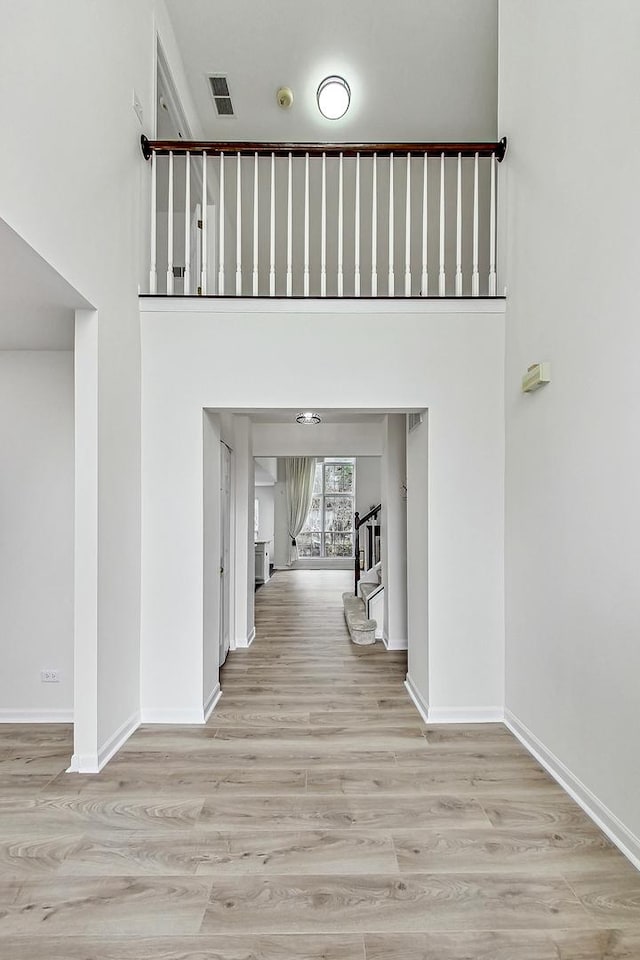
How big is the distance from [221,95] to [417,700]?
205 inches

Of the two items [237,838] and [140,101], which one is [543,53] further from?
[237,838]

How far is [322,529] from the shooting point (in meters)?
13.0

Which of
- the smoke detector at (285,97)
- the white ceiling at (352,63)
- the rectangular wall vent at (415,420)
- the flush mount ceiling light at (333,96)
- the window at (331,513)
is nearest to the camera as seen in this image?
the rectangular wall vent at (415,420)

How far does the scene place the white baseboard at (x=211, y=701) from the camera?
3442 mm

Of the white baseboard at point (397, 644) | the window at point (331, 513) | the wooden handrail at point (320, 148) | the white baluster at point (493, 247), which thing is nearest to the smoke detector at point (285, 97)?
the wooden handrail at point (320, 148)

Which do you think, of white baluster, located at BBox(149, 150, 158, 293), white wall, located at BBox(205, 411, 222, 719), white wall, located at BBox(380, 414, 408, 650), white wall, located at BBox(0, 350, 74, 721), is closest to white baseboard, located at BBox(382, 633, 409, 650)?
white wall, located at BBox(380, 414, 408, 650)

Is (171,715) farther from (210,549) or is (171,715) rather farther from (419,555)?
(419,555)

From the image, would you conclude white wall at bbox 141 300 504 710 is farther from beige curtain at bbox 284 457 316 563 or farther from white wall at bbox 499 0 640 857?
beige curtain at bbox 284 457 316 563

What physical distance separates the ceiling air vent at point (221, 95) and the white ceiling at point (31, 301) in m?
2.96

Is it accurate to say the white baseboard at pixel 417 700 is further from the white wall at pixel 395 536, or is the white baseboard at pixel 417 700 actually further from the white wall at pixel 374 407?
the white wall at pixel 395 536

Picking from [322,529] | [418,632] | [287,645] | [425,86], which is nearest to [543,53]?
[425,86]

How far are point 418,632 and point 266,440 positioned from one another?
380 centimetres

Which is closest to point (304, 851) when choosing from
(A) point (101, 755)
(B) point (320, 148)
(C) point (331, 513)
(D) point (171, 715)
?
(A) point (101, 755)

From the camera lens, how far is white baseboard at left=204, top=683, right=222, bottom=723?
3.44 meters
